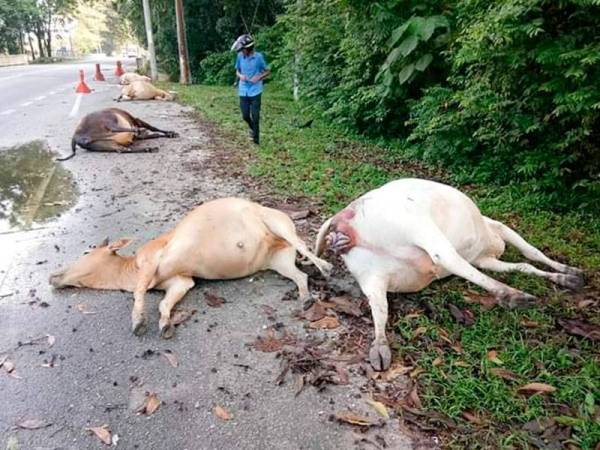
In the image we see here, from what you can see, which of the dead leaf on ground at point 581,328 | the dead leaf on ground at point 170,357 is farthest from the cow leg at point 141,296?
the dead leaf on ground at point 581,328

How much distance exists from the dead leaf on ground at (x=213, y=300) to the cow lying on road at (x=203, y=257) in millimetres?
139

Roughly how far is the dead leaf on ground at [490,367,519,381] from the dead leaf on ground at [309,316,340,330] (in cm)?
95

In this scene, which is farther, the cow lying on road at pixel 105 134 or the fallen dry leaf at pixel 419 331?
the cow lying on road at pixel 105 134

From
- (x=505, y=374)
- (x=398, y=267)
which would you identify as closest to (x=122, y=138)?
(x=398, y=267)

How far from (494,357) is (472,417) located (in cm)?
49

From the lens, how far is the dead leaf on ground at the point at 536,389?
2375 millimetres

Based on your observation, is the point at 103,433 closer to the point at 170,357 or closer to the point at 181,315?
the point at 170,357

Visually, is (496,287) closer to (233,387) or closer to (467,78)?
(233,387)

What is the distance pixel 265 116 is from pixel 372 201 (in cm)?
830

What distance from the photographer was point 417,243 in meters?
2.92

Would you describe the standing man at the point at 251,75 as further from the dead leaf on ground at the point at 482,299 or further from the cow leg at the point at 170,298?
the dead leaf on ground at the point at 482,299

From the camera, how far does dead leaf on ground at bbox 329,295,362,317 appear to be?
3.19 meters

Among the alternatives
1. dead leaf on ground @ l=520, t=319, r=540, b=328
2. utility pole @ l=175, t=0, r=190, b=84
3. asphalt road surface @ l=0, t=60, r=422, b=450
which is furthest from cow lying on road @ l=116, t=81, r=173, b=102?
dead leaf on ground @ l=520, t=319, r=540, b=328

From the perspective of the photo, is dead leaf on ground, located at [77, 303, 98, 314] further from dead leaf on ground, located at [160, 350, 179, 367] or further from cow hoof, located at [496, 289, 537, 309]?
cow hoof, located at [496, 289, 537, 309]
